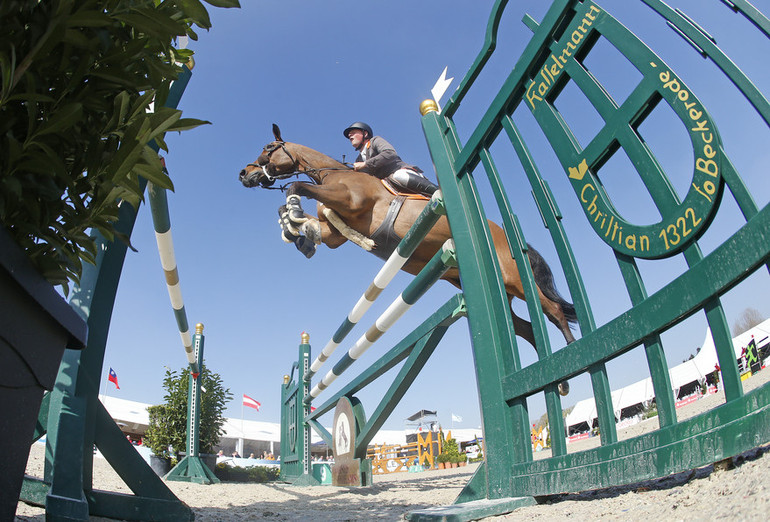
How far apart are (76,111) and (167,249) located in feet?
7.23

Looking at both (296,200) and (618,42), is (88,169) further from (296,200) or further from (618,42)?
(296,200)

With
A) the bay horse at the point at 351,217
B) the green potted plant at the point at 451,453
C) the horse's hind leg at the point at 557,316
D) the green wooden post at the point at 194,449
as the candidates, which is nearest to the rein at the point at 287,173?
the bay horse at the point at 351,217

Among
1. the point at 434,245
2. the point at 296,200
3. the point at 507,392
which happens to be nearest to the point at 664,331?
the point at 507,392

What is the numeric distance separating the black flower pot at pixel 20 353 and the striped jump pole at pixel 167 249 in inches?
33.0

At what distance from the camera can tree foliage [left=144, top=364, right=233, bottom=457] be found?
5574 mm

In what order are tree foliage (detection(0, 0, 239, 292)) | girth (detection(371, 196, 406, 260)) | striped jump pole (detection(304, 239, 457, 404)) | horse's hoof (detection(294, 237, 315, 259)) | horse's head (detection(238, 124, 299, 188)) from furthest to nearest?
horse's head (detection(238, 124, 299, 188)), horse's hoof (detection(294, 237, 315, 259)), girth (detection(371, 196, 406, 260)), striped jump pole (detection(304, 239, 457, 404)), tree foliage (detection(0, 0, 239, 292))

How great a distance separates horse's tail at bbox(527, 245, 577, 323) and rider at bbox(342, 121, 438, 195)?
81 centimetres

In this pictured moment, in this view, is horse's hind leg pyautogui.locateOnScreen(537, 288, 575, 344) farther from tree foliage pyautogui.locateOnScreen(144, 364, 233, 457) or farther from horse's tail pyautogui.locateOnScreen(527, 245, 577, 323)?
tree foliage pyautogui.locateOnScreen(144, 364, 233, 457)

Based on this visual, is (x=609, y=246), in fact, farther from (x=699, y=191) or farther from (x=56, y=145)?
(x=56, y=145)

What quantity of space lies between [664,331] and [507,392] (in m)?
0.50

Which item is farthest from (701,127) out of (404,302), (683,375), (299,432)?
(683,375)

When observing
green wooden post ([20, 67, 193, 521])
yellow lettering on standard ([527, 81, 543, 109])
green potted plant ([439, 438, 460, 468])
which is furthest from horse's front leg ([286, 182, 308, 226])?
green potted plant ([439, 438, 460, 468])

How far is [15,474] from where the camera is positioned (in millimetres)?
561

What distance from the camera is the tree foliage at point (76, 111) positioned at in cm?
49
